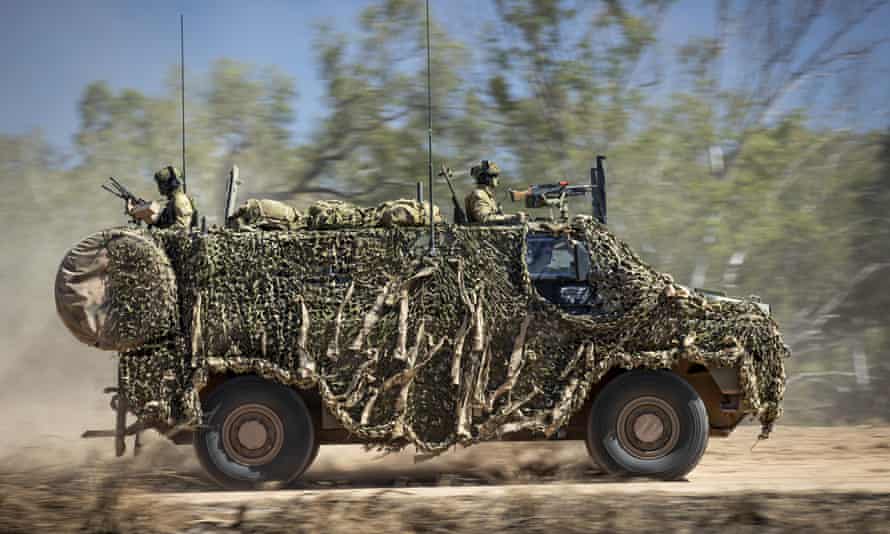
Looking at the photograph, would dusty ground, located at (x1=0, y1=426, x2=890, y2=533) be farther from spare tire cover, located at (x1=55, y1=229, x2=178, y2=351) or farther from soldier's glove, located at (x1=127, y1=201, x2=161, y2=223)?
soldier's glove, located at (x1=127, y1=201, x2=161, y2=223)

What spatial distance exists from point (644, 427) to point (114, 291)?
16.5ft

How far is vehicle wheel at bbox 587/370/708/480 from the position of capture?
10.4 meters

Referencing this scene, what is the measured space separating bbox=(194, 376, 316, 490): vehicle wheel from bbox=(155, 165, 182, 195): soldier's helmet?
2.23 metres

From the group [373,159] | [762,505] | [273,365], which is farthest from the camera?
[373,159]

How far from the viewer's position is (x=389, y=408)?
10445 mm

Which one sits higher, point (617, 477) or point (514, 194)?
point (514, 194)

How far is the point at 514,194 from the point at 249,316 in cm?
285

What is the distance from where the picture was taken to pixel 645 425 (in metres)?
10.5

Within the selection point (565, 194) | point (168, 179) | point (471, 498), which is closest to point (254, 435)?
point (471, 498)

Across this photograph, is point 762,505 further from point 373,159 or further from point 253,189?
point 253,189

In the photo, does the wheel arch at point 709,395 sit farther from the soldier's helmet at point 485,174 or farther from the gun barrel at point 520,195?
the soldier's helmet at point 485,174

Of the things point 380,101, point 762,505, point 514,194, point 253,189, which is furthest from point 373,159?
point 762,505

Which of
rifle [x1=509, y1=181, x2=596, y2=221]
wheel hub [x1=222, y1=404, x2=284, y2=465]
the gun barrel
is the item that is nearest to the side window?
rifle [x1=509, y1=181, x2=596, y2=221]

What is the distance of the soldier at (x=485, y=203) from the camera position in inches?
424
